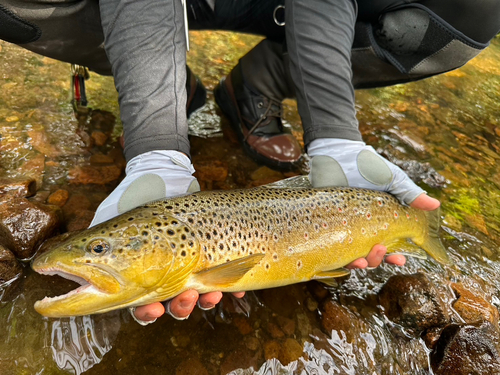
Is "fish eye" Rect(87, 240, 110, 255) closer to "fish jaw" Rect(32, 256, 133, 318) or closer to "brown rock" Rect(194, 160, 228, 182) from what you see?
"fish jaw" Rect(32, 256, 133, 318)

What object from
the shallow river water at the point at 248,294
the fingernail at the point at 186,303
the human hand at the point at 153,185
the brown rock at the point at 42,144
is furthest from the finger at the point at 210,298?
the brown rock at the point at 42,144

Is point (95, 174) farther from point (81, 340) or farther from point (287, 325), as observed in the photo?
point (287, 325)

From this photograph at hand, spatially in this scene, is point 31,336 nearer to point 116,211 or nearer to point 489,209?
point 116,211

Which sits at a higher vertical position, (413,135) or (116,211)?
(116,211)

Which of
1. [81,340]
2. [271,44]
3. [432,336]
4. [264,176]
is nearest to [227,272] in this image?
[81,340]

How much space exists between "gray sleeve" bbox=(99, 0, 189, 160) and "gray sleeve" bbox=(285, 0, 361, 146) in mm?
768

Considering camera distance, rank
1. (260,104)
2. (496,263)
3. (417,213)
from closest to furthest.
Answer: (417,213) < (496,263) < (260,104)

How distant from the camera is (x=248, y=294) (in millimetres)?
2041

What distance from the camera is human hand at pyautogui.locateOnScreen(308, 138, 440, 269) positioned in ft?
6.98

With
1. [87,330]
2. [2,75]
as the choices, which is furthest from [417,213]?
[2,75]

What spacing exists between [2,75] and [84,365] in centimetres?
282

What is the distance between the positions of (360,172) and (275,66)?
1398 millimetres

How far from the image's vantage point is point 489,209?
303 centimetres

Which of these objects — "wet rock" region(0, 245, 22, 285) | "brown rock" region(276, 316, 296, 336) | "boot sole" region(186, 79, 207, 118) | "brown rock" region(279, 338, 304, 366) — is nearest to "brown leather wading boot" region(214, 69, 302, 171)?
"boot sole" region(186, 79, 207, 118)
